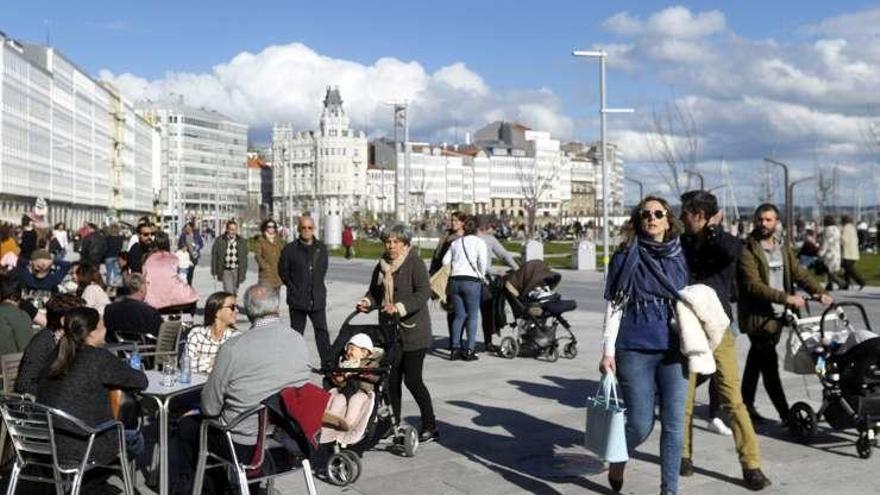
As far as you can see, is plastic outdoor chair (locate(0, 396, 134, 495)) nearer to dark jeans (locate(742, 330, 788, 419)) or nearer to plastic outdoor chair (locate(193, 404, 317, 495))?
plastic outdoor chair (locate(193, 404, 317, 495))

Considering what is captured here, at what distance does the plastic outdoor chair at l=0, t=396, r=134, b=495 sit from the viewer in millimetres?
6352

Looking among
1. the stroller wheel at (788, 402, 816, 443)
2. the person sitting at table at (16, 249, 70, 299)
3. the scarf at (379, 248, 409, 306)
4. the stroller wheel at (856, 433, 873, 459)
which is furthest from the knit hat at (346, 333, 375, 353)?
the person sitting at table at (16, 249, 70, 299)

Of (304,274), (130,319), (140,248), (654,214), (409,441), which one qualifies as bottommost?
(409,441)

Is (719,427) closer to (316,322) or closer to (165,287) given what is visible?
(316,322)

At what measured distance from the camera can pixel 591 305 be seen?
2333 centimetres

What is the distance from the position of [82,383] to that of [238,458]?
106 centimetres

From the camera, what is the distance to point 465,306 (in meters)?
14.4

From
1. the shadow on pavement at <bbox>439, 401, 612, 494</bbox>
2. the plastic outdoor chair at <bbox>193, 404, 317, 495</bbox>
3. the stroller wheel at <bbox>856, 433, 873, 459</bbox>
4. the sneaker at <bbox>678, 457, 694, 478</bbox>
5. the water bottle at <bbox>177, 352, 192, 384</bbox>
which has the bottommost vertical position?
the shadow on pavement at <bbox>439, 401, 612, 494</bbox>

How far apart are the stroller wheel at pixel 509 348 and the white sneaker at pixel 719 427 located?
17.4 ft

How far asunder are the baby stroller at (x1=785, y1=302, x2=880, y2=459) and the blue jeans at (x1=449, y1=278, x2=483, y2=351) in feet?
19.0

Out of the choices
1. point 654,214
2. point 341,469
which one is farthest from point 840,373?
point 341,469

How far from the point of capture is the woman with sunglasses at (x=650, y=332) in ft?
22.3

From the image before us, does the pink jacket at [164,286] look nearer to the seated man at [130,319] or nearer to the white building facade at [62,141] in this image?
the seated man at [130,319]

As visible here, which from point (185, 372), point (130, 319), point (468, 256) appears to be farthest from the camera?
point (468, 256)
